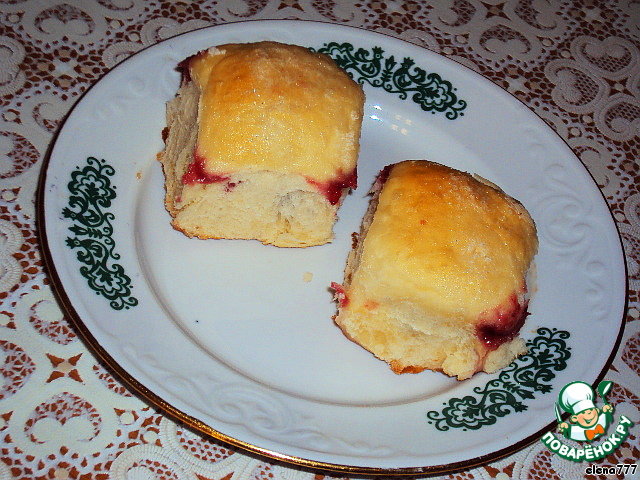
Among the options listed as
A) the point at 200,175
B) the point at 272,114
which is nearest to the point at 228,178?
the point at 200,175

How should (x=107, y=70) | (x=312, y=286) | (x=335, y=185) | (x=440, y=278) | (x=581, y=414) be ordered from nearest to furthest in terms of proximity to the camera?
1. (x=440, y=278)
2. (x=581, y=414)
3. (x=335, y=185)
4. (x=312, y=286)
5. (x=107, y=70)

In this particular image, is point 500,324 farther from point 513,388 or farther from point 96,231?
point 96,231

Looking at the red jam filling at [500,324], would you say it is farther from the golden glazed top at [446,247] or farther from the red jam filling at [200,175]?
the red jam filling at [200,175]

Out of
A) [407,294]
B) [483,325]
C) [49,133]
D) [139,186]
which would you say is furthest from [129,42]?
[483,325]

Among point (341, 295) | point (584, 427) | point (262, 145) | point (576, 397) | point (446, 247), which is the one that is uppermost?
point (262, 145)

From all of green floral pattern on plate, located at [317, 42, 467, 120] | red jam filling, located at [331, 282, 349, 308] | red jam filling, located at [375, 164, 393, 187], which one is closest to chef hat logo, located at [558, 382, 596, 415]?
red jam filling, located at [331, 282, 349, 308]

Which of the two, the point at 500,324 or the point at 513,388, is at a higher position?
the point at 500,324

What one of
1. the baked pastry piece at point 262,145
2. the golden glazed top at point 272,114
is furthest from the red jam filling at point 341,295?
the golden glazed top at point 272,114
